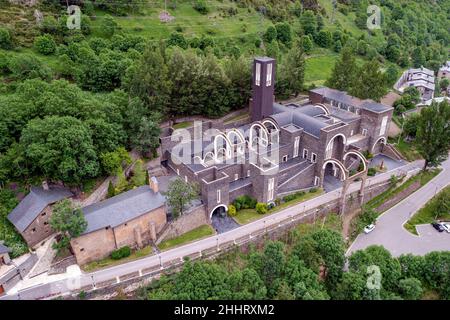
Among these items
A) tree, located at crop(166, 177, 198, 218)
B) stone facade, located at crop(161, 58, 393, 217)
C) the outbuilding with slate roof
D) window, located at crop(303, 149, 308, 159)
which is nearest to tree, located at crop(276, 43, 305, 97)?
stone facade, located at crop(161, 58, 393, 217)

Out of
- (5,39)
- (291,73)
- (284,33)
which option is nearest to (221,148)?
(291,73)

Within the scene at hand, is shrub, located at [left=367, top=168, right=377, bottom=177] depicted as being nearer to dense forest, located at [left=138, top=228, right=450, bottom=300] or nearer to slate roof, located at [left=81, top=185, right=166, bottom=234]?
dense forest, located at [left=138, top=228, right=450, bottom=300]

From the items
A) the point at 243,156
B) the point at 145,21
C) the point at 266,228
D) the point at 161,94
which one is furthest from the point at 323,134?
the point at 145,21

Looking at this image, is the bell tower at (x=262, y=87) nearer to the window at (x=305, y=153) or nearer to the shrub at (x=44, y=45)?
the window at (x=305, y=153)

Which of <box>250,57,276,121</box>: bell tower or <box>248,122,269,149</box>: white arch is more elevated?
<box>250,57,276,121</box>: bell tower

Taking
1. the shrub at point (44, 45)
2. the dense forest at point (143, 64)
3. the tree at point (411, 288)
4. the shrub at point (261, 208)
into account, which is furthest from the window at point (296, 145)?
the shrub at point (44, 45)

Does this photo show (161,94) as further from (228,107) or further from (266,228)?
(266,228)
